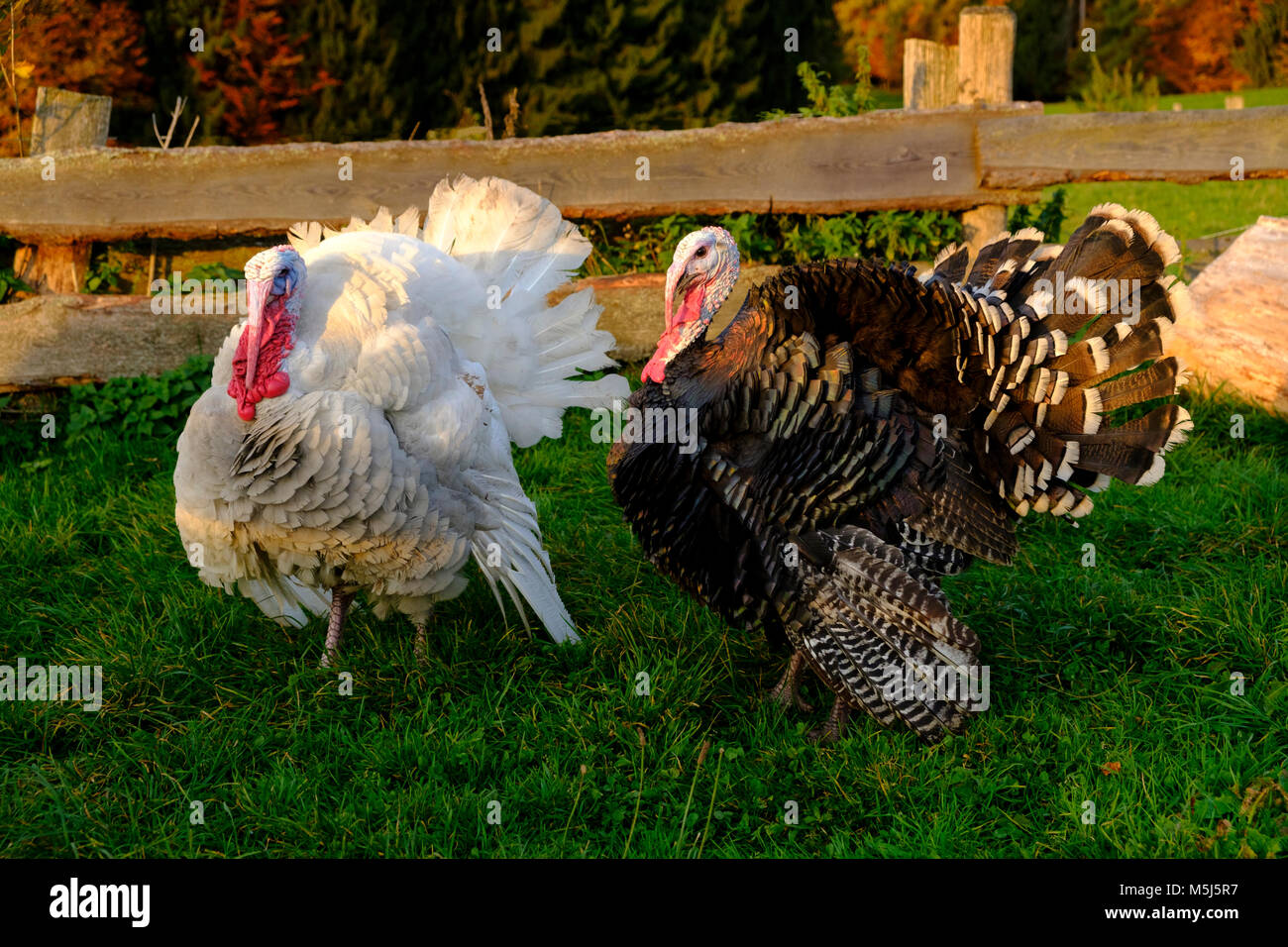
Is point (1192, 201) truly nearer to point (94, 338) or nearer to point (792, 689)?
point (792, 689)

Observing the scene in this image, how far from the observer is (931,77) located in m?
6.60

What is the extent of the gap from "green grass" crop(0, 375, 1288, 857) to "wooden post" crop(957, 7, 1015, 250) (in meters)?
2.02

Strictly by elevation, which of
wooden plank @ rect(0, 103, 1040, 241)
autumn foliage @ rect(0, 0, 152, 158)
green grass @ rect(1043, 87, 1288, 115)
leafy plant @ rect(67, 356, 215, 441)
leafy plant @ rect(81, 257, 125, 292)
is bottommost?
leafy plant @ rect(67, 356, 215, 441)

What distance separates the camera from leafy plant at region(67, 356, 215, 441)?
233 inches

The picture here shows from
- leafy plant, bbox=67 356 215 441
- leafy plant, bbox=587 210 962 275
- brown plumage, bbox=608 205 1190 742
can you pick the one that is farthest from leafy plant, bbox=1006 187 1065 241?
leafy plant, bbox=67 356 215 441

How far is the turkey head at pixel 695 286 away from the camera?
3.80 meters

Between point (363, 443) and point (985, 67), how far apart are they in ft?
14.4

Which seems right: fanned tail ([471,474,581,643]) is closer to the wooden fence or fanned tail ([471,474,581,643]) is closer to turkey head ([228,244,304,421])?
turkey head ([228,244,304,421])

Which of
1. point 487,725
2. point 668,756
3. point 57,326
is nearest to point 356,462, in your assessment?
point 487,725

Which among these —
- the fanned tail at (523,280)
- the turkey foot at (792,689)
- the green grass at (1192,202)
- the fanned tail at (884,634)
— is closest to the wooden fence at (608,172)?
the fanned tail at (523,280)

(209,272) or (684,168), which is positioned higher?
(684,168)

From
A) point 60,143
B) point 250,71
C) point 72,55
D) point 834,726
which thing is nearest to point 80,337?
point 60,143

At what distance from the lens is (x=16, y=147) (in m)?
6.92

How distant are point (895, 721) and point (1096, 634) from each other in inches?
38.4
